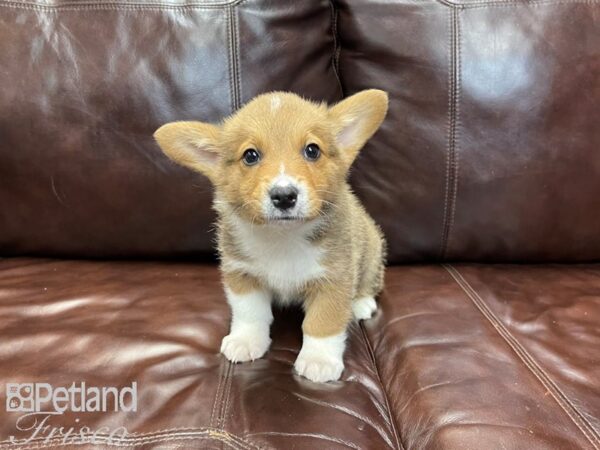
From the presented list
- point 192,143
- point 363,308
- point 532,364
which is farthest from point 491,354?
point 192,143

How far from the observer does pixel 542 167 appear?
6.00 feet

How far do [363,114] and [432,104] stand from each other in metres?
0.47

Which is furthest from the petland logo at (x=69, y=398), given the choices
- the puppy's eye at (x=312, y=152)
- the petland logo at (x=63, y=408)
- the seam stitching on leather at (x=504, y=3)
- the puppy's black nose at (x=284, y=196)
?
the seam stitching on leather at (x=504, y=3)

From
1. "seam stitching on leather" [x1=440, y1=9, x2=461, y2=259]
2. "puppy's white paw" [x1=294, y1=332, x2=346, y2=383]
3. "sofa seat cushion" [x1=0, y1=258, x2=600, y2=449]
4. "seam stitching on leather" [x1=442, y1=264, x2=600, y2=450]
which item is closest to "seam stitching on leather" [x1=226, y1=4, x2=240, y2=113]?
"sofa seat cushion" [x1=0, y1=258, x2=600, y2=449]

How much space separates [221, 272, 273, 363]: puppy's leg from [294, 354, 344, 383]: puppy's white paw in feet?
0.42

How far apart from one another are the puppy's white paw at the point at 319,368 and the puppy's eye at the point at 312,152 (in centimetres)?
49

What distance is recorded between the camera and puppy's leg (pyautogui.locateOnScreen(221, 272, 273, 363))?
1.43 m

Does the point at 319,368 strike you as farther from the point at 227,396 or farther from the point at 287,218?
the point at 287,218

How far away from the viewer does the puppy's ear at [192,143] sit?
55.6 inches

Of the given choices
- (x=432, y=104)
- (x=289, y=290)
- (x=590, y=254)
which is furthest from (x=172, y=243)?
(x=590, y=254)

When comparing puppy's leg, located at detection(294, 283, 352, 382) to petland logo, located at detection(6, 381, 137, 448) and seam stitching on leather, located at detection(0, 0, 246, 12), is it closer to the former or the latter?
petland logo, located at detection(6, 381, 137, 448)

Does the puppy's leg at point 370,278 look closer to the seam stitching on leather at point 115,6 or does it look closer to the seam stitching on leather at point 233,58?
the seam stitching on leather at point 233,58

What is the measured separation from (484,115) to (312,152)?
0.77 m

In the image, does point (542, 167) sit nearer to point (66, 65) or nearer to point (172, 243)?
point (172, 243)
